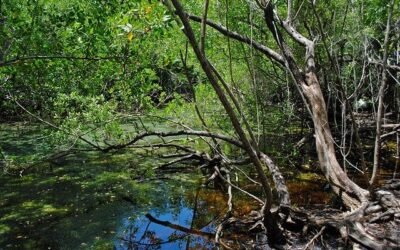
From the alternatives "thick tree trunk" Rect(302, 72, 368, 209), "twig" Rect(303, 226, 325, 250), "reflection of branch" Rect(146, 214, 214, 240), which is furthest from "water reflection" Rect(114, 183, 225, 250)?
"thick tree trunk" Rect(302, 72, 368, 209)

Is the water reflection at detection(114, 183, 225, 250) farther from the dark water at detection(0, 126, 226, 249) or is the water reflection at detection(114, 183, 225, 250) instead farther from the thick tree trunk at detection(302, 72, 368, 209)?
the thick tree trunk at detection(302, 72, 368, 209)

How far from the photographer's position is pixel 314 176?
10352 millimetres

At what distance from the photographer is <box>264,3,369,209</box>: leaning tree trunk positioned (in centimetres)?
690

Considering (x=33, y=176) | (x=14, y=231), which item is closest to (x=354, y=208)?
(x=14, y=231)

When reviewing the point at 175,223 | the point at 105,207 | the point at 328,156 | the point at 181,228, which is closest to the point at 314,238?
the point at 328,156

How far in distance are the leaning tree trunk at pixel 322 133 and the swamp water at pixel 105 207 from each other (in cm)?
128

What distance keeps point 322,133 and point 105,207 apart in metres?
4.72

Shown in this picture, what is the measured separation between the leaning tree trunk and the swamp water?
1.28m

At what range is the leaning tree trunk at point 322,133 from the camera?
6.90m

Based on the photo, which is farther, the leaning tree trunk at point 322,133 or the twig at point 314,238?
the leaning tree trunk at point 322,133

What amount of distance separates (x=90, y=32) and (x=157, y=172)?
513 cm

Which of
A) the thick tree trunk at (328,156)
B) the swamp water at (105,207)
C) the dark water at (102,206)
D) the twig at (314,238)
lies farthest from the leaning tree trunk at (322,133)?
the dark water at (102,206)

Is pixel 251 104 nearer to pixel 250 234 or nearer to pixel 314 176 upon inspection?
pixel 314 176

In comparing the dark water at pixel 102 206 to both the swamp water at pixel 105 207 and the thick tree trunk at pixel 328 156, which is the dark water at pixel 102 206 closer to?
the swamp water at pixel 105 207
